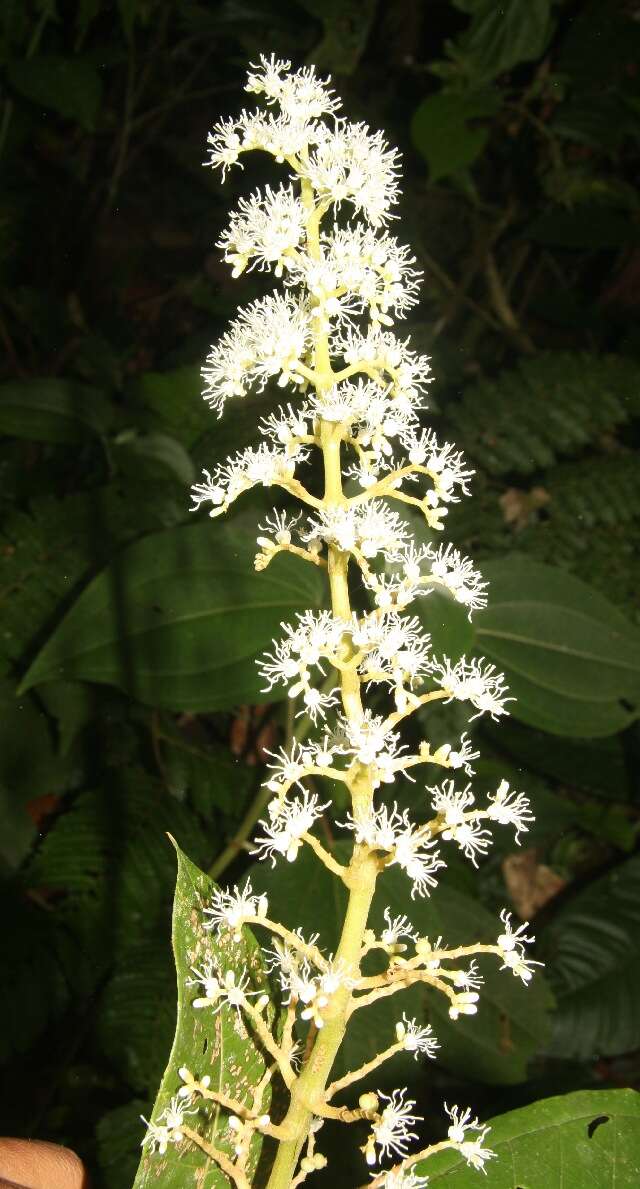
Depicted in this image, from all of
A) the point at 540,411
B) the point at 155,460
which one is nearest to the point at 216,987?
the point at 155,460

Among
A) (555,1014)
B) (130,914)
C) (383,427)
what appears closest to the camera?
(383,427)

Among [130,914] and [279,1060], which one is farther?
[130,914]

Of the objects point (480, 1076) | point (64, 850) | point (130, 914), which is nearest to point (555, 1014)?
point (480, 1076)

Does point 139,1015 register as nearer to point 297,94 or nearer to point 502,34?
point 297,94

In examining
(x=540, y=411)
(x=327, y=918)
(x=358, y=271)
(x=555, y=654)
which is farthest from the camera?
(x=540, y=411)

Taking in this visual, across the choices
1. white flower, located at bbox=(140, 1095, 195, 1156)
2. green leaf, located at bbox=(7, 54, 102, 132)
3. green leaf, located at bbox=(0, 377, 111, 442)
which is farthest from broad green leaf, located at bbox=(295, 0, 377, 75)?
white flower, located at bbox=(140, 1095, 195, 1156)

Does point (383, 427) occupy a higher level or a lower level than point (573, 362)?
lower

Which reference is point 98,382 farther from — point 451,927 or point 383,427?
point 383,427
